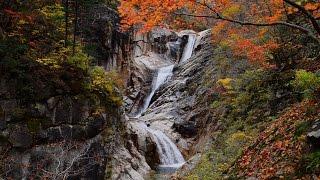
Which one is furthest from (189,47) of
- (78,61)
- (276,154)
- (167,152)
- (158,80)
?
(276,154)

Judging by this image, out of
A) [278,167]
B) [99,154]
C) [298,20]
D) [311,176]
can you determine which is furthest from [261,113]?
[311,176]

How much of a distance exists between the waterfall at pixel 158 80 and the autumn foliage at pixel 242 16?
803 cm

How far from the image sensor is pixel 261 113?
1452cm

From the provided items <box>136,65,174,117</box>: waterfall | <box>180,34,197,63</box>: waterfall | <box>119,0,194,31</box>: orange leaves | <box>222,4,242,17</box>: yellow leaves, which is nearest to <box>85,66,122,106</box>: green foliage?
<box>222,4,242,17</box>: yellow leaves

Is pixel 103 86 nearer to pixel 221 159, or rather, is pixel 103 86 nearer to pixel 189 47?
pixel 221 159

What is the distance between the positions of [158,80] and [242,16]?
37.5ft

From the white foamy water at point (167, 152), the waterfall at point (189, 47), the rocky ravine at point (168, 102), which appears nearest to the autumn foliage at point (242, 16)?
the rocky ravine at point (168, 102)

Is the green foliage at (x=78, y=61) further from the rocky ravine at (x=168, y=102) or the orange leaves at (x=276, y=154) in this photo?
the orange leaves at (x=276, y=154)

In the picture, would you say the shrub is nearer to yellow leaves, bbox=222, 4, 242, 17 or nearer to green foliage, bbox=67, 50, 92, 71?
yellow leaves, bbox=222, 4, 242, 17

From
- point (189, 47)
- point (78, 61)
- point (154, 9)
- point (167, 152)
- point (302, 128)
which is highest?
point (154, 9)

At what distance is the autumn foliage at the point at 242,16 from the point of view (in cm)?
764

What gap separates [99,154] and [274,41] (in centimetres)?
864

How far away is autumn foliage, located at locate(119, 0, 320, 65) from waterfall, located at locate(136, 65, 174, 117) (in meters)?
8.03

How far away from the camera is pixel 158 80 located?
31.4 meters
